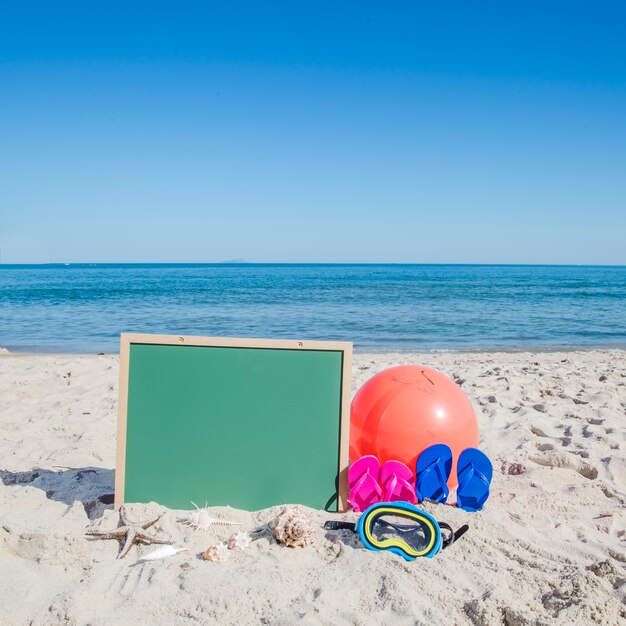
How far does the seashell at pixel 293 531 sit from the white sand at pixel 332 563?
0.06 meters

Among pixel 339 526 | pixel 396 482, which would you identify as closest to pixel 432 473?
pixel 396 482

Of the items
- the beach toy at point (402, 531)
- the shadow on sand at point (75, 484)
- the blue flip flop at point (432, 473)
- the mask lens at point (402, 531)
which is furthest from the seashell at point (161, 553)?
the blue flip flop at point (432, 473)

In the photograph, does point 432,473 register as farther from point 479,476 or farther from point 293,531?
point 293,531

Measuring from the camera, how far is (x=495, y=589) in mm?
2715

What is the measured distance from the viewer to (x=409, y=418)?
3.73 metres

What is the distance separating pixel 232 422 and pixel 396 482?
1.10 meters

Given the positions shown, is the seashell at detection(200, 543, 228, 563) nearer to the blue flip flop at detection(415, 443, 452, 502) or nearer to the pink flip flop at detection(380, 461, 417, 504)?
the pink flip flop at detection(380, 461, 417, 504)

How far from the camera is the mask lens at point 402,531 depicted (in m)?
3.16

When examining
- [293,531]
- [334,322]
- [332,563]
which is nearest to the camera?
[332,563]

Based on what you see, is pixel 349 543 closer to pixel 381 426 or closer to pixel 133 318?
pixel 381 426

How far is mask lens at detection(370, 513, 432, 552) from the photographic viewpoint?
316 cm

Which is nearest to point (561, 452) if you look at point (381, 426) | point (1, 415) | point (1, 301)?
point (381, 426)

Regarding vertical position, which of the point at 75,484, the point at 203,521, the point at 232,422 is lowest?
the point at 75,484

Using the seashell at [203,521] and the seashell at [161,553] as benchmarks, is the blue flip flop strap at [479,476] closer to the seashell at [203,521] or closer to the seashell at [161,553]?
the seashell at [203,521]
